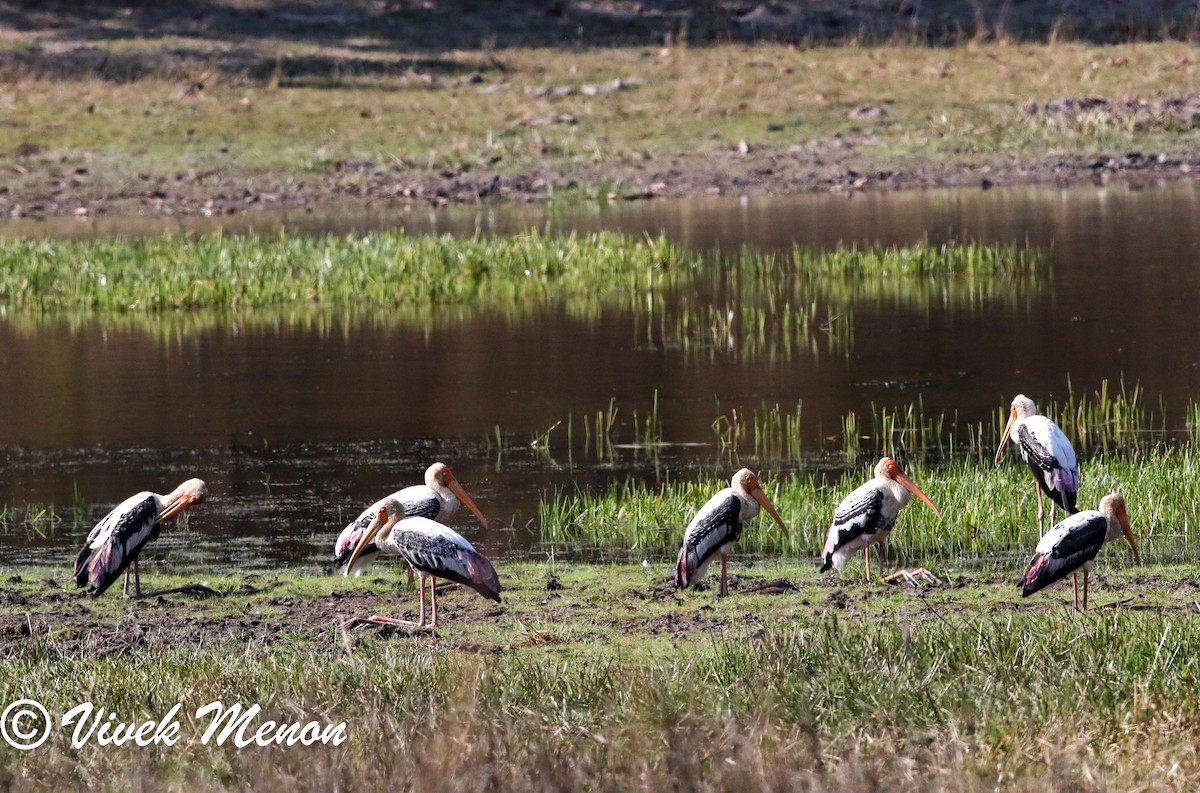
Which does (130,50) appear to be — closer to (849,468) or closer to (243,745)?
(849,468)

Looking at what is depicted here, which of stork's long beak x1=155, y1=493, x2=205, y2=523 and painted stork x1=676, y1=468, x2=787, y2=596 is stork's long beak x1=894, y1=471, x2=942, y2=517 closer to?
painted stork x1=676, y1=468, x2=787, y2=596

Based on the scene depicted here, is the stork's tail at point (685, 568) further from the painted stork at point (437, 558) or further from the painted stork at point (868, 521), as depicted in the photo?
the painted stork at point (437, 558)

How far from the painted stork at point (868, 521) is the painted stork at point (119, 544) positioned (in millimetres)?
3460

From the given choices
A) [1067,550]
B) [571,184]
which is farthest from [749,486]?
[571,184]

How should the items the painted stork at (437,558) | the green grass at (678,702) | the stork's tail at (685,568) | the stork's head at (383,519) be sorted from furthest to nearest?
the stork's head at (383,519), the stork's tail at (685,568), the painted stork at (437,558), the green grass at (678,702)

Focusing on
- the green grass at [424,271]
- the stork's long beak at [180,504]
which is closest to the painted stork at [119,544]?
the stork's long beak at [180,504]

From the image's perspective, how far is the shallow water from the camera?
13.9 meters

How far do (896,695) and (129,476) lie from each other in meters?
9.02

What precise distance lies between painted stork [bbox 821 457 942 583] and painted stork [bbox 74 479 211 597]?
11.4ft
